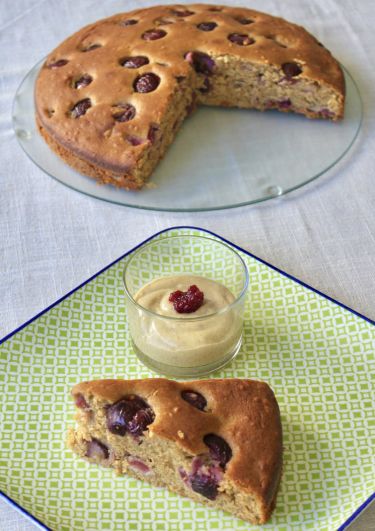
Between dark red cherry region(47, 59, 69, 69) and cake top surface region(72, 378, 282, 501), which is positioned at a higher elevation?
dark red cherry region(47, 59, 69, 69)

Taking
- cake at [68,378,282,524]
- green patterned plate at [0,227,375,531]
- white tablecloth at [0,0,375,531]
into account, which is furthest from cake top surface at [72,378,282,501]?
white tablecloth at [0,0,375,531]

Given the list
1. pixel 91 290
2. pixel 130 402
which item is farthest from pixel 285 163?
pixel 130 402

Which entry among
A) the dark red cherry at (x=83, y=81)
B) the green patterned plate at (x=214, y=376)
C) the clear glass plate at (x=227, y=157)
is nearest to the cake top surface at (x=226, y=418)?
the green patterned plate at (x=214, y=376)

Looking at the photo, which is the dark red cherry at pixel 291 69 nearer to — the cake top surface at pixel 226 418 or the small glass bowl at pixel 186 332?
the small glass bowl at pixel 186 332

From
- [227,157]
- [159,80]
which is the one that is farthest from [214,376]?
[159,80]

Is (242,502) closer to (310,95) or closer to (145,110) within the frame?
(145,110)

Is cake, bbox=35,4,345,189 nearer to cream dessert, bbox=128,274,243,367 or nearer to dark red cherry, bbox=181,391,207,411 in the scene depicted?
cream dessert, bbox=128,274,243,367
